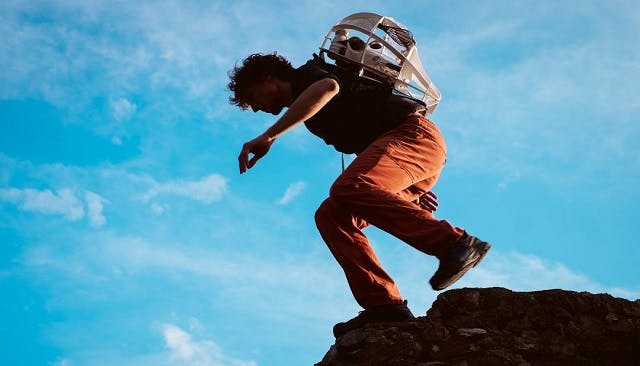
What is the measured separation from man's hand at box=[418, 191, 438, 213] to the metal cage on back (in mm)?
673

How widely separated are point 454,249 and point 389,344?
781 millimetres

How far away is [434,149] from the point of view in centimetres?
581

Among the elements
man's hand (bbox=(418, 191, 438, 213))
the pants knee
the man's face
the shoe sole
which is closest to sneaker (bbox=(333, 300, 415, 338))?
the shoe sole

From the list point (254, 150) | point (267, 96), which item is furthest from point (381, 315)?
point (267, 96)

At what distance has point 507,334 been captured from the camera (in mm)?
5129

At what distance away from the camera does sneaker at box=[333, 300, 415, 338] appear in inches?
215

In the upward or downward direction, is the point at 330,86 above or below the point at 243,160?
above

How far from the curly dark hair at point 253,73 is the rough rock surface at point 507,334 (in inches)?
76.4

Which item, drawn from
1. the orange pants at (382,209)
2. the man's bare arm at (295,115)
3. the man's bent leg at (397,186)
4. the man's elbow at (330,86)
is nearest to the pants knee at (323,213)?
the orange pants at (382,209)

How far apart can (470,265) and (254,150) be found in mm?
1562

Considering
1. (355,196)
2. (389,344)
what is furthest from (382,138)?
(389,344)

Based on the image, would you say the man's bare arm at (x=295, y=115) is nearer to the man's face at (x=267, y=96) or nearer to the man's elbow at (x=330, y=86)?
the man's elbow at (x=330, y=86)

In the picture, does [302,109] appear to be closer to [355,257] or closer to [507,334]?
[355,257]

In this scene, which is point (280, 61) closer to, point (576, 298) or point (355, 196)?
point (355, 196)
